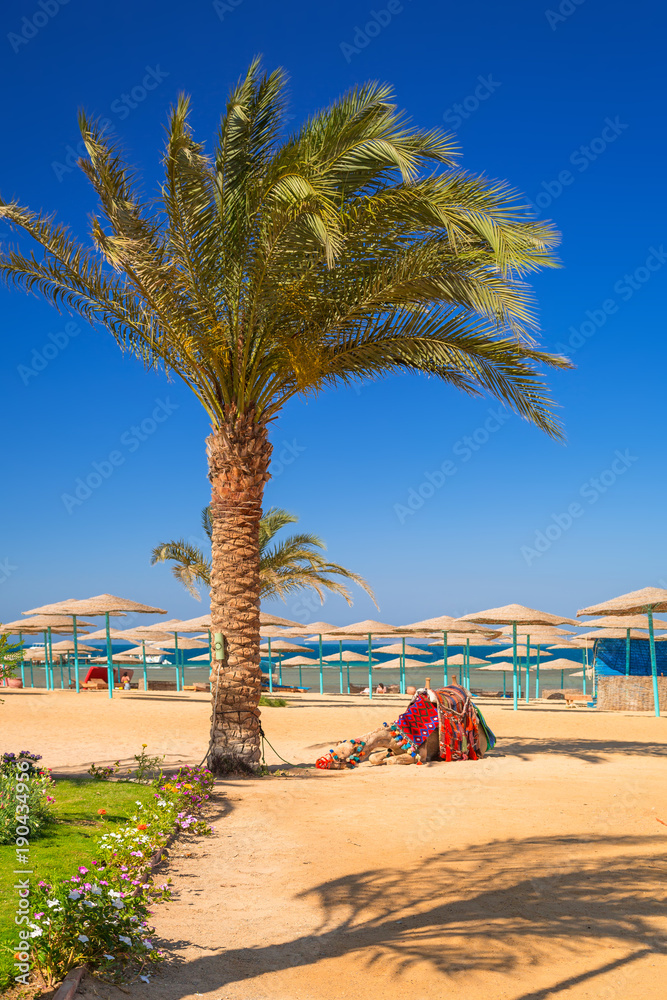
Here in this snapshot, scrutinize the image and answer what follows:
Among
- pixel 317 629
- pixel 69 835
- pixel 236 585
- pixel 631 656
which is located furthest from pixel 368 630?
pixel 69 835

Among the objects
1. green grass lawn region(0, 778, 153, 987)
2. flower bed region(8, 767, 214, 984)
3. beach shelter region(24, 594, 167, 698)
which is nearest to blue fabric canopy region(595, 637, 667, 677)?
beach shelter region(24, 594, 167, 698)

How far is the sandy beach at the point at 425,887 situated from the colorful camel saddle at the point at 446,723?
2.20 ft

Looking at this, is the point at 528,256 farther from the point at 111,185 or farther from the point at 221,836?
the point at 221,836

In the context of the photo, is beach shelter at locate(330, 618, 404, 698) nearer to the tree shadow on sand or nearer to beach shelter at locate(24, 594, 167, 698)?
beach shelter at locate(24, 594, 167, 698)

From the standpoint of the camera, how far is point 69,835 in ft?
19.6

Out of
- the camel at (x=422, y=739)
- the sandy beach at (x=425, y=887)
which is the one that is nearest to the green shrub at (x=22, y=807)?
the sandy beach at (x=425, y=887)

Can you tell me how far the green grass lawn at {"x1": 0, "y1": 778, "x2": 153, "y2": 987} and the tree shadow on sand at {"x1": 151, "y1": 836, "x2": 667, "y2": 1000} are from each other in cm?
91

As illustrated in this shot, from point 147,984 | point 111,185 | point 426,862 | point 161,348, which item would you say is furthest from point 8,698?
point 147,984

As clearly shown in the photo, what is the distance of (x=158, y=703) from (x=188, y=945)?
1688cm

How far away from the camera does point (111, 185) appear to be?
31.5ft

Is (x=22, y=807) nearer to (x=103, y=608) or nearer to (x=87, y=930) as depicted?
(x=87, y=930)

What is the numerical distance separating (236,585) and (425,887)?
554cm

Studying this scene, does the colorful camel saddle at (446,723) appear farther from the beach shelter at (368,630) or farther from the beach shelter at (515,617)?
the beach shelter at (368,630)

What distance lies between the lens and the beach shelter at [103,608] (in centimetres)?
2061
